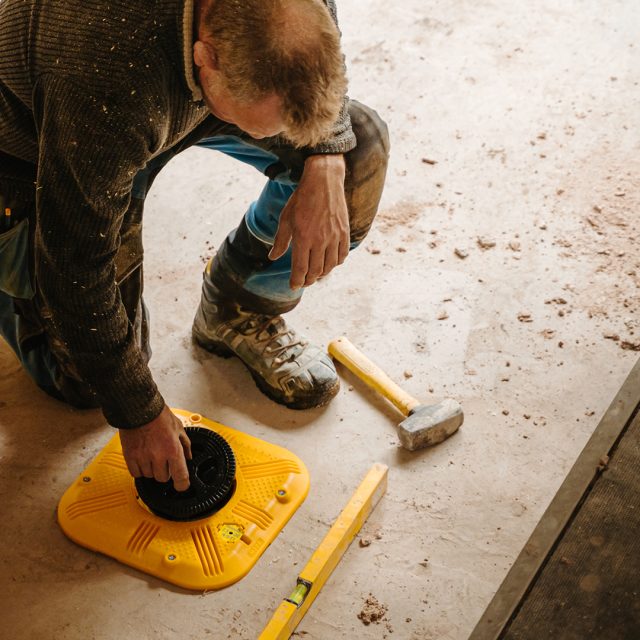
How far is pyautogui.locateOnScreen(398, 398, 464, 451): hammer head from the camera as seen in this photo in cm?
192

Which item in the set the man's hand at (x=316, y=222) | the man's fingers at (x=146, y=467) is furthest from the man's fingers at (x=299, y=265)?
the man's fingers at (x=146, y=467)

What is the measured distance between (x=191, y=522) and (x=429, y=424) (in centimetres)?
56

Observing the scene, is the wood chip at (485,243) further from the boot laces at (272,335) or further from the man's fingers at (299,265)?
the man's fingers at (299,265)

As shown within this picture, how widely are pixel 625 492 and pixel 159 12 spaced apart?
1.06 metres

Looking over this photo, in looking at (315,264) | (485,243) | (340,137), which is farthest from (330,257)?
(485,243)

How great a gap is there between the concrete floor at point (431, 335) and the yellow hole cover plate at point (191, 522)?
4 centimetres

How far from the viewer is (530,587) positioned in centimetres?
126

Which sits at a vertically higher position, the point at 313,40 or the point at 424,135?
the point at 313,40

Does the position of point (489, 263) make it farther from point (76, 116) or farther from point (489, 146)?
point (76, 116)

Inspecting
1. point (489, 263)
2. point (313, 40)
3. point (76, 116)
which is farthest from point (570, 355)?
point (76, 116)

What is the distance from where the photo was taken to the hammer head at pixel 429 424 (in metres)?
1.92

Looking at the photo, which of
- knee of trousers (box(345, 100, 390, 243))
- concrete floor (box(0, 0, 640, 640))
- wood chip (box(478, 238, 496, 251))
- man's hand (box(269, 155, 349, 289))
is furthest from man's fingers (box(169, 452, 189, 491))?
wood chip (box(478, 238, 496, 251))

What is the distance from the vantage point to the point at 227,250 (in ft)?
6.77

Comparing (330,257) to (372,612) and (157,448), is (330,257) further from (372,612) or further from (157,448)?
(372,612)
